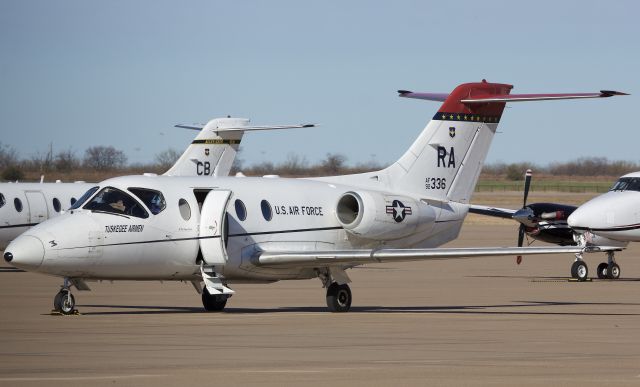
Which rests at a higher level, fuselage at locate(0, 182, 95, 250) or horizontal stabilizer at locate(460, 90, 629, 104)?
Result: horizontal stabilizer at locate(460, 90, 629, 104)

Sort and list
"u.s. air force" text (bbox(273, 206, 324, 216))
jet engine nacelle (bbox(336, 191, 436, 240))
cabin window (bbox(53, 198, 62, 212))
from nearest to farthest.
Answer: "u.s. air force" text (bbox(273, 206, 324, 216))
jet engine nacelle (bbox(336, 191, 436, 240))
cabin window (bbox(53, 198, 62, 212))

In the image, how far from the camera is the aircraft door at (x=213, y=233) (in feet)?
75.6

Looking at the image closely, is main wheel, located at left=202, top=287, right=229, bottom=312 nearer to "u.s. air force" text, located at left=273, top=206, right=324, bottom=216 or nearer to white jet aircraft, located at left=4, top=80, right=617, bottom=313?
white jet aircraft, located at left=4, top=80, right=617, bottom=313

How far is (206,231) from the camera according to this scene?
2308cm

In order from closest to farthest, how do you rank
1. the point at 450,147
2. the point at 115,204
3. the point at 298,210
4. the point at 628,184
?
the point at 115,204 < the point at 298,210 < the point at 450,147 < the point at 628,184

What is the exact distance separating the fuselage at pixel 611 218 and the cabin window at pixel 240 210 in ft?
39.6

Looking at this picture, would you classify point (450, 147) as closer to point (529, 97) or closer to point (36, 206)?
point (529, 97)

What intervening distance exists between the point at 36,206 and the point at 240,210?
17.2 m

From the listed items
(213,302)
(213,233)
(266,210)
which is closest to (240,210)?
(266,210)

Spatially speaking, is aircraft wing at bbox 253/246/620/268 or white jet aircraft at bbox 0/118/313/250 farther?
white jet aircraft at bbox 0/118/313/250

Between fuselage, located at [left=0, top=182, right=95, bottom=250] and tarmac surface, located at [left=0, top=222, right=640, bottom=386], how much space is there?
688 centimetres

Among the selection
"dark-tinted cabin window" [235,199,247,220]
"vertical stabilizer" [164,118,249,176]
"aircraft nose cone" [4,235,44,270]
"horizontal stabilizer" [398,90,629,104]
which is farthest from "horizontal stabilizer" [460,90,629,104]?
"vertical stabilizer" [164,118,249,176]

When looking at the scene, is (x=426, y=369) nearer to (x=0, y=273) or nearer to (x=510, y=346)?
(x=510, y=346)

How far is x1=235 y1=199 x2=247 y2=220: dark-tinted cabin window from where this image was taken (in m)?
23.9
